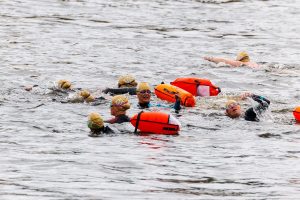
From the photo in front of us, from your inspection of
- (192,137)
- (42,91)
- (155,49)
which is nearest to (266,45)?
(155,49)

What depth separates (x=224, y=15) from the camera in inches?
1762

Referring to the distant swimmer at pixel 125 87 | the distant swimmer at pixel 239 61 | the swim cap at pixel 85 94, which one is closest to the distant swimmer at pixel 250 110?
the distant swimmer at pixel 125 87

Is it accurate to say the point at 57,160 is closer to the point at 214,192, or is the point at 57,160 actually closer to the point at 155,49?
the point at 214,192

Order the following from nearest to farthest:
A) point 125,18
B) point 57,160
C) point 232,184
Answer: point 232,184, point 57,160, point 125,18

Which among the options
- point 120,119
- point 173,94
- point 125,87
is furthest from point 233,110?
point 125,87

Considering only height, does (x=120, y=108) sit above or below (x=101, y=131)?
above

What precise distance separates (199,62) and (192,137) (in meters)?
12.1

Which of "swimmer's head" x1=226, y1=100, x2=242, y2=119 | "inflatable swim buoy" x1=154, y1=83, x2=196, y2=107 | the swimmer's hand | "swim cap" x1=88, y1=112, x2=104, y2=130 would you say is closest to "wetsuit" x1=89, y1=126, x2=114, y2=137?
"swim cap" x1=88, y1=112, x2=104, y2=130

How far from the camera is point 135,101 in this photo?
2553cm

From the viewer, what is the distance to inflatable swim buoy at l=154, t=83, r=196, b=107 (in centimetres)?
2405

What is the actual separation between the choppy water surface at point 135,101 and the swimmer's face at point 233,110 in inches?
10.3

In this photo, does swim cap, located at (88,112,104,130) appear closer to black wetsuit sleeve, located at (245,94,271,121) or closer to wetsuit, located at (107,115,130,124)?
wetsuit, located at (107,115,130,124)

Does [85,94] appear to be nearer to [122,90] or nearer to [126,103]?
[122,90]

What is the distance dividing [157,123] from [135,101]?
481 centimetres
